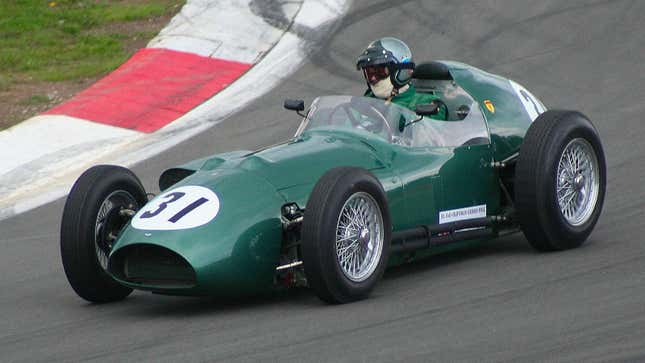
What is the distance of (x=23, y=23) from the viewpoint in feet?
59.2

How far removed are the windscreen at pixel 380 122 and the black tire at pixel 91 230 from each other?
54.8 inches

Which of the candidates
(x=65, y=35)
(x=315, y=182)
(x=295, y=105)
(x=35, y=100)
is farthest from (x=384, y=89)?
(x=65, y=35)

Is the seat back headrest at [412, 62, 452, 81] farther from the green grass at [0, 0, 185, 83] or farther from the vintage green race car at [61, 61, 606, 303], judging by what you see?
the green grass at [0, 0, 185, 83]

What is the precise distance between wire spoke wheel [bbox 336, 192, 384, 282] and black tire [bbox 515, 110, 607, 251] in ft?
4.22

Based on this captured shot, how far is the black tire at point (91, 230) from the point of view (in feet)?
25.0

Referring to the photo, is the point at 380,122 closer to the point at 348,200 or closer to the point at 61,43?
the point at 348,200

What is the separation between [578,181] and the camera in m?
8.52

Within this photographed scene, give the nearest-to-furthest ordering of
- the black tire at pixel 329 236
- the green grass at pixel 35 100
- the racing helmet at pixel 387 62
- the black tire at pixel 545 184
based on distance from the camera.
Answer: the black tire at pixel 329 236, the black tire at pixel 545 184, the racing helmet at pixel 387 62, the green grass at pixel 35 100

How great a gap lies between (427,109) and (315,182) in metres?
1.16

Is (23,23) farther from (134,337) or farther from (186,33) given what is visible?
(134,337)

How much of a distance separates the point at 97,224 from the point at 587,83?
7432 mm

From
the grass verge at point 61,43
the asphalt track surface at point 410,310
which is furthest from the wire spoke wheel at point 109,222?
the grass verge at point 61,43

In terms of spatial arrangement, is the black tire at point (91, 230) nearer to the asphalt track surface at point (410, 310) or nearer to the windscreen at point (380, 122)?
the asphalt track surface at point (410, 310)

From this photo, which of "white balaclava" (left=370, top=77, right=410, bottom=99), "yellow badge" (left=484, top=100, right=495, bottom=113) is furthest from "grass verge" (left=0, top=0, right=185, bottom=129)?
"yellow badge" (left=484, top=100, right=495, bottom=113)
